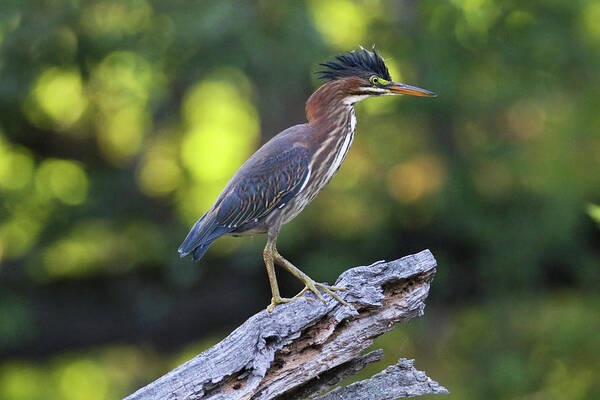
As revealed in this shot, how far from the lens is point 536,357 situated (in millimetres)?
8344

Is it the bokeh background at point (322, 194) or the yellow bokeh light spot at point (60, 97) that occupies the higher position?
the yellow bokeh light spot at point (60, 97)

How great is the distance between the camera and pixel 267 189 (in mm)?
4012

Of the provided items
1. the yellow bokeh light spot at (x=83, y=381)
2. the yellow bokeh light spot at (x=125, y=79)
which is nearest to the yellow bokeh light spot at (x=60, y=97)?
the yellow bokeh light spot at (x=125, y=79)

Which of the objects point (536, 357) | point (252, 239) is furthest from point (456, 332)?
point (252, 239)

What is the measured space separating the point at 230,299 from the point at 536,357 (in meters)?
3.20

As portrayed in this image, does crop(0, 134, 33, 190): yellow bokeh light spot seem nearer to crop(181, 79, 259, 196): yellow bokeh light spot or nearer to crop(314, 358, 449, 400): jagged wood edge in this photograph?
crop(181, 79, 259, 196): yellow bokeh light spot

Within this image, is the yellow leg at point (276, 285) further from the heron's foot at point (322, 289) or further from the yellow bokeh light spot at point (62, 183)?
the yellow bokeh light spot at point (62, 183)

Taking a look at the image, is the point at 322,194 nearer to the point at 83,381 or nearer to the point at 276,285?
the point at 83,381

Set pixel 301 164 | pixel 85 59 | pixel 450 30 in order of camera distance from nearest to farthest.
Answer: pixel 301 164, pixel 85 59, pixel 450 30

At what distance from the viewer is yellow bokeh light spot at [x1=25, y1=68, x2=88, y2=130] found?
7340 mm

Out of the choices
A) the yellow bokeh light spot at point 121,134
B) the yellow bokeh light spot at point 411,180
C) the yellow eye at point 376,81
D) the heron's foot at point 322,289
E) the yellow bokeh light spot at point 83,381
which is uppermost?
the yellow bokeh light spot at point 121,134

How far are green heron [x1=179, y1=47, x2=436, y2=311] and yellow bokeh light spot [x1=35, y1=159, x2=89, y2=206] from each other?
148 inches

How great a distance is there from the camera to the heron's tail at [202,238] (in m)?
4.00

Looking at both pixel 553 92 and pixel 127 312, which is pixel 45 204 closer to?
pixel 127 312
